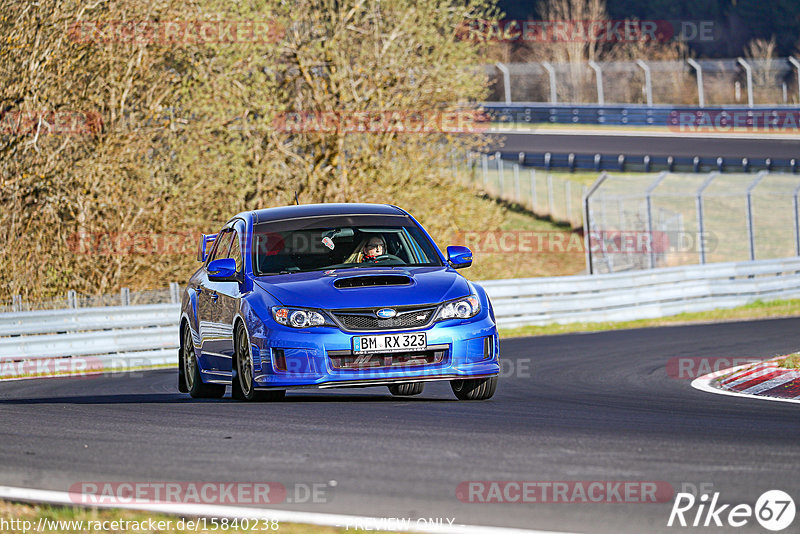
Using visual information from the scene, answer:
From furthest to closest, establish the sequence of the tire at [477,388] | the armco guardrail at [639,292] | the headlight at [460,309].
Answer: the armco guardrail at [639,292]
the tire at [477,388]
the headlight at [460,309]

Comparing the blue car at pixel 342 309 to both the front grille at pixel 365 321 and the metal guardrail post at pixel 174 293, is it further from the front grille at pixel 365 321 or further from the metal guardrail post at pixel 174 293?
the metal guardrail post at pixel 174 293

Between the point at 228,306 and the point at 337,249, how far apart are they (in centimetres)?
103

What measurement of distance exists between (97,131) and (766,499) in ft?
67.7

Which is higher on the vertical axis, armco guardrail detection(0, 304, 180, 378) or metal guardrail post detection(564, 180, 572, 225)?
armco guardrail detection(0, 304, 180, 378)

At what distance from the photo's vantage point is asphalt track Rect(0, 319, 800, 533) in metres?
5.83

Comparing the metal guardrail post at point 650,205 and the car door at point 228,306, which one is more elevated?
the car door at point 228,306

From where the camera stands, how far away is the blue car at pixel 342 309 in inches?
372

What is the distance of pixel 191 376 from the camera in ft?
39.9

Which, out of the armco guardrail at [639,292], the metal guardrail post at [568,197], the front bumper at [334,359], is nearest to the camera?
the front bumper at [334,359]

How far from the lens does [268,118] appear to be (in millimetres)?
26656

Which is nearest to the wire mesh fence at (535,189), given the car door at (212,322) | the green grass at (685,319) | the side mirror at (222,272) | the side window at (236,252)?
the green grass at (685,319)

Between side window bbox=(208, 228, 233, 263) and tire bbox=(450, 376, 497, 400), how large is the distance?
2739 millimetres

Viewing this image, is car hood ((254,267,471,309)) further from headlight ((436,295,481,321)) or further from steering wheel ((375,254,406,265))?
steering wheel ((375,254,406,265))

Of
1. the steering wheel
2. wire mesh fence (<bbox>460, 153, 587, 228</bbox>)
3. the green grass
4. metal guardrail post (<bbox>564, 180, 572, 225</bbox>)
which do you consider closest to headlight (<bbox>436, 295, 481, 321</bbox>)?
the steering wheel
